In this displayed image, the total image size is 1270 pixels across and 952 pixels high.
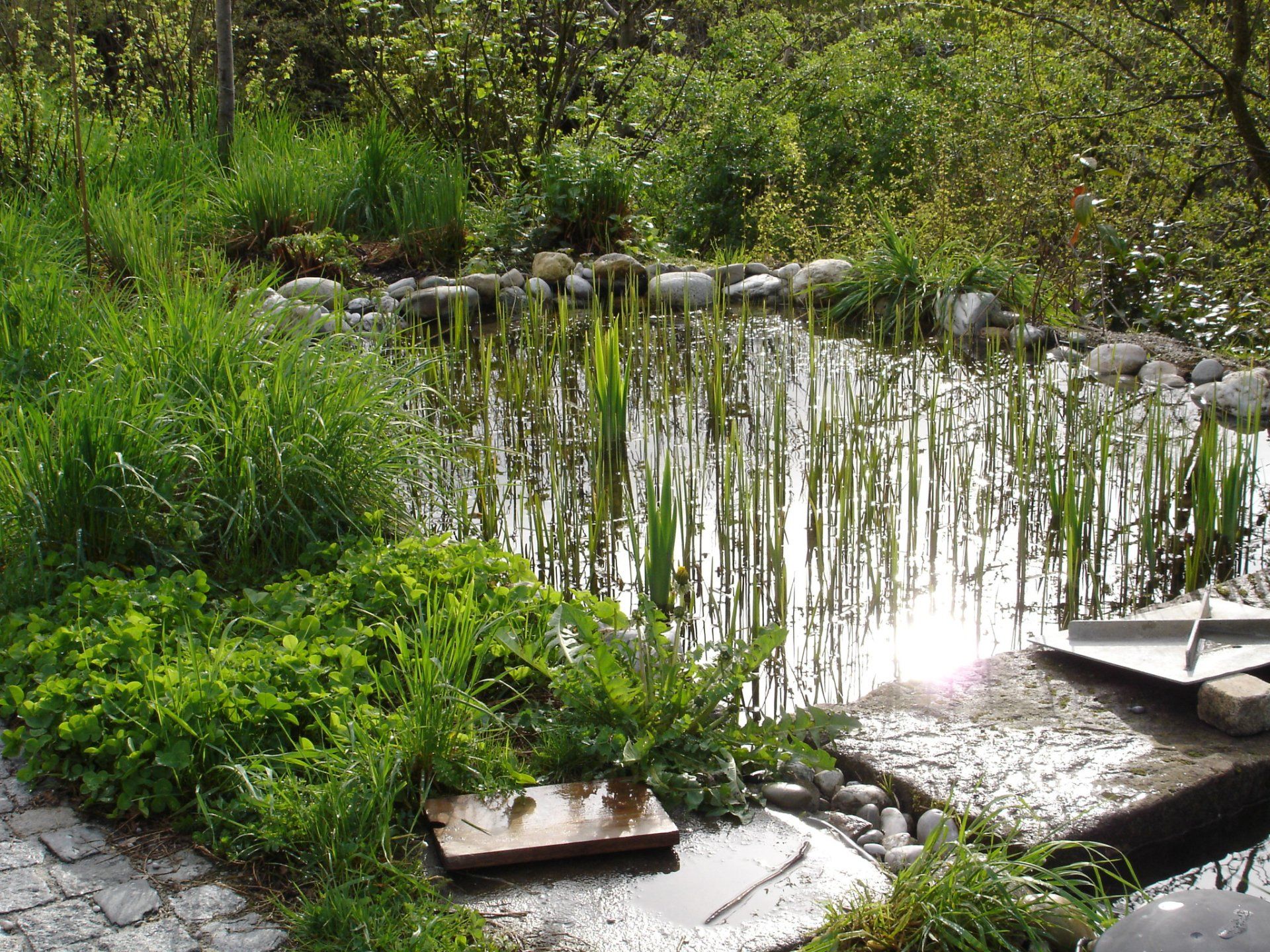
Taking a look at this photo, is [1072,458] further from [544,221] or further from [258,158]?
[258,158]

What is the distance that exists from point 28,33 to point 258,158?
6.40ft

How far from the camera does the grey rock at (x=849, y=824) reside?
259 cm

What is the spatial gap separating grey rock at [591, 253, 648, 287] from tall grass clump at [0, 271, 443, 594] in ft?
12.2

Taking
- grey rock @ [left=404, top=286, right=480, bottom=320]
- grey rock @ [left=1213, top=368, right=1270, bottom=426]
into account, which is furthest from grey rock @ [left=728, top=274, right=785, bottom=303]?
grey rock @ [left=1213, top=368, right=1270, bottom=426]

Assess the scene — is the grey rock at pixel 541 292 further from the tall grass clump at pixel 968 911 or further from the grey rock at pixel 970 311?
the tall grass clump at pixel 968 911

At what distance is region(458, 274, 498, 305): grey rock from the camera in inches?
294

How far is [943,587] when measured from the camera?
4.03 m

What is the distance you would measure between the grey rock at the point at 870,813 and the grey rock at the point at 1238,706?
38.3 inches

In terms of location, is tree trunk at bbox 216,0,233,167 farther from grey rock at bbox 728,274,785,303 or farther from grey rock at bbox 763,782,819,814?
grey rock at bbox 763,782,819,814

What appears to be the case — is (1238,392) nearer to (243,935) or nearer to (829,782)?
(829,782)

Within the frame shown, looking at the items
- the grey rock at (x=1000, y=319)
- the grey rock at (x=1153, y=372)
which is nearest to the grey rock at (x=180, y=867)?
the grey rock at (x=1153, y=372)

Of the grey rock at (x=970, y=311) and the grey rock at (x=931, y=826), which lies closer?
the grey rock at (x=931, y=826)

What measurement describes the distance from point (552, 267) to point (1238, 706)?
5.75 meters

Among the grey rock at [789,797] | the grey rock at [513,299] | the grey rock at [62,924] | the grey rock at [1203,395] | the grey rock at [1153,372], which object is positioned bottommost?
the grey rock at [789,797]
